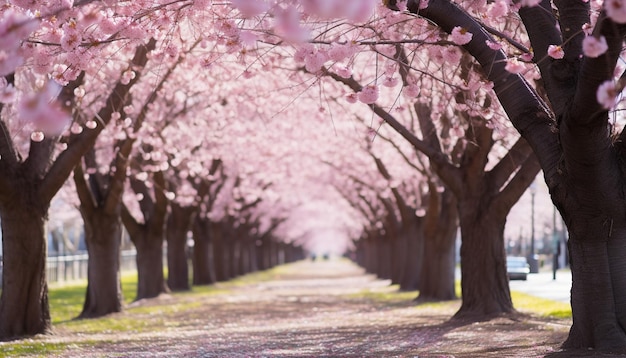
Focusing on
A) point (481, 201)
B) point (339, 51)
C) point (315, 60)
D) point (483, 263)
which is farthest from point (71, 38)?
point (483, 263)

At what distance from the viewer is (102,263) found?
71.8ft

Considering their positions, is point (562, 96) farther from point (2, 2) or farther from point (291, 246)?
point (291, 246)

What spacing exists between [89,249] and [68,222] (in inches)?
1832

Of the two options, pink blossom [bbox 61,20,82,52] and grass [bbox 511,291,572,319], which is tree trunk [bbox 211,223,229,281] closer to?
grass [bbox 511,291,572,319]

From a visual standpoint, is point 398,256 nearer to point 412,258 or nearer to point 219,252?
point 412,258

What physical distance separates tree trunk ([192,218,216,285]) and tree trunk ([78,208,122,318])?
1993 cm

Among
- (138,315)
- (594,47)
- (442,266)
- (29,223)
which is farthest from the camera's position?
(442,266)

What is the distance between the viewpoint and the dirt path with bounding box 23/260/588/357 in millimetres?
13242

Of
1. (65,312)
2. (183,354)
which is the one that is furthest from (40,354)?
(65,312)

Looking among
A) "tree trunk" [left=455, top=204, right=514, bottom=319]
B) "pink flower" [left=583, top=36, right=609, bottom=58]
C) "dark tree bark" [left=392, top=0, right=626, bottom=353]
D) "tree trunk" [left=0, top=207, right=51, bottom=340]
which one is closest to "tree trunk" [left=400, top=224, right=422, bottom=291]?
"tree trunk" [left=455, top=204, right=514, bottom=319]

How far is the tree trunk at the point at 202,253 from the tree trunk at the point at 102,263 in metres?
19.9

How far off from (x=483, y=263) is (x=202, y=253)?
25.8m

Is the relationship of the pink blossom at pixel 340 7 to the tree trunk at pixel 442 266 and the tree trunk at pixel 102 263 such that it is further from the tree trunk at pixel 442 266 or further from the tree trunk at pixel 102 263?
the tree trunk at pixel 442 266

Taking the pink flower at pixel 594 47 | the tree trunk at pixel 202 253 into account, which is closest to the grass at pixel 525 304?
the tree trunk at pixel 202 253
